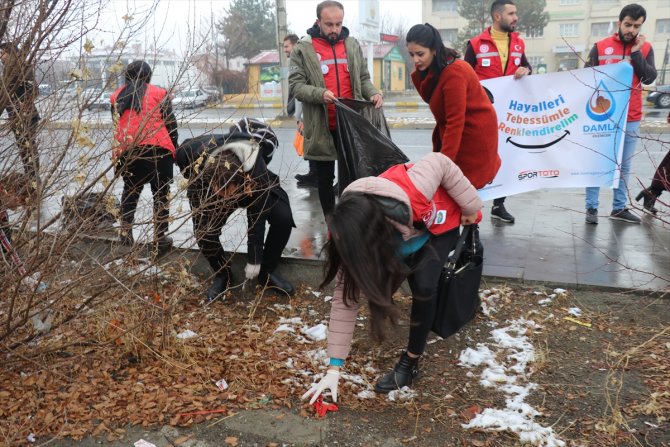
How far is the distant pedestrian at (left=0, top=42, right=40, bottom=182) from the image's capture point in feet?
8.84

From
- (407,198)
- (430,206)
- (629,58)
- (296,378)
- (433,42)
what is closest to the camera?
(407,198)

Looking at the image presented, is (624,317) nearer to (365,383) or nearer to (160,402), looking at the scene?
(365,383)

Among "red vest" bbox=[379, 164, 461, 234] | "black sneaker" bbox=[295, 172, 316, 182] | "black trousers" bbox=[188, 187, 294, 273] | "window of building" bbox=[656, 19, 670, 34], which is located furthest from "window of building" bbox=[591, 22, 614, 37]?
"red vest" bbox=[379, 164, 461, 234]

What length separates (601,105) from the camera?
16.9 feet

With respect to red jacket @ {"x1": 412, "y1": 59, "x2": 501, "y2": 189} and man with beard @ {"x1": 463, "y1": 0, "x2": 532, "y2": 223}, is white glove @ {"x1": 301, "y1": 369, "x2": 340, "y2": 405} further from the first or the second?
man with beard @ {"x1": 463, "y1": 0, "x2": 532, "y2": 223}

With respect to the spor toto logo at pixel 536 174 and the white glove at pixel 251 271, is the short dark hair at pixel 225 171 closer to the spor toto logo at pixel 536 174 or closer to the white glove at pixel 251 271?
the white glove at pixel 251 271

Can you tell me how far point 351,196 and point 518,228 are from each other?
316 cm

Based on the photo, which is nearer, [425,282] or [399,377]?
[425,282]

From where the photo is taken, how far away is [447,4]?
191 feet

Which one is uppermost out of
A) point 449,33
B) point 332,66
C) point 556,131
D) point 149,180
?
point 449,33

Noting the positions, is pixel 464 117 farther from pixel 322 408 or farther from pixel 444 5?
pixel 444 5

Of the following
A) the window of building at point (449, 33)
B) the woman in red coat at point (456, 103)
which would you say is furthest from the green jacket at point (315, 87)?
the window of building at point (449, 33)

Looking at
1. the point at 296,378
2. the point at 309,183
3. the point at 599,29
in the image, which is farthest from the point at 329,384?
the point at 599,29

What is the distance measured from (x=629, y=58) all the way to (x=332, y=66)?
8.51ft
